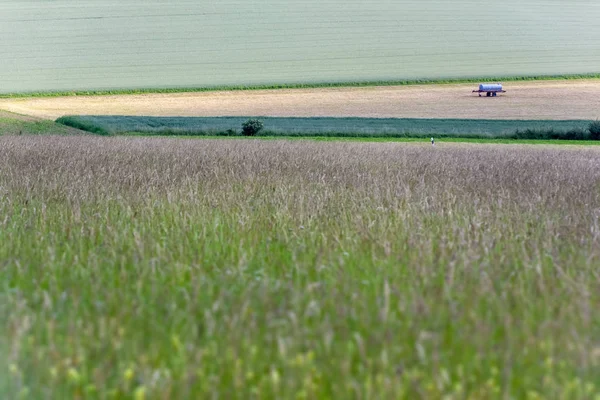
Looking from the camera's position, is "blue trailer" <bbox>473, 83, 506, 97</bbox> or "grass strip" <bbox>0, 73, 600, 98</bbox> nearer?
"blue trailer" <bbox>473, 83, 506, 97</bbox>

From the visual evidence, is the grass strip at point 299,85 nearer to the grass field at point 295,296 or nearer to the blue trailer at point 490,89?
the blue trailer at point 490,89

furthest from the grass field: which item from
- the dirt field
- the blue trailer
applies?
the blue trailer

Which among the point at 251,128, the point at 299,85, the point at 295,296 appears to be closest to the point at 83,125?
the point at 251,128

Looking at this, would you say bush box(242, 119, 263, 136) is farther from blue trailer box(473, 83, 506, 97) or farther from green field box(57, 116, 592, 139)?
blue trailer box(473, 83, 506, 97)

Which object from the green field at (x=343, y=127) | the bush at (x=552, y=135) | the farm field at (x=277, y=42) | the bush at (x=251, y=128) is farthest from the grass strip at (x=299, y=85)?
the bush at (x=552, y=135)

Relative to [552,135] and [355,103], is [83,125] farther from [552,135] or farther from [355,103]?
[355,103]
